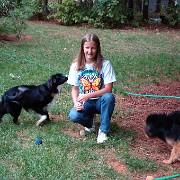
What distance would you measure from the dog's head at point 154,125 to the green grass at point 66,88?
376mm

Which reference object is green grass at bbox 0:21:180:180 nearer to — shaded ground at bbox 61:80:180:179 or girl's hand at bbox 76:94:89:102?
shaded ground at bbox 61:80:180:179

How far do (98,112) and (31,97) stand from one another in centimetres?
114

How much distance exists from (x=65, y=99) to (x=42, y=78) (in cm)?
155

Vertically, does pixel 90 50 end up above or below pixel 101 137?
above

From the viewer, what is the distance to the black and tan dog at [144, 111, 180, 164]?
433 cm

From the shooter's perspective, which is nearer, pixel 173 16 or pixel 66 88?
pixel 66 88

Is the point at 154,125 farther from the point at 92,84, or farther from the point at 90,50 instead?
the point at 90,50

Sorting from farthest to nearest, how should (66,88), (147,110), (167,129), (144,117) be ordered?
1. (66,88)
2. (147,110)
3. (144,117)
4. (167,129)

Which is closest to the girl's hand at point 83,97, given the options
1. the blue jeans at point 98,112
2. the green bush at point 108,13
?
the blue jeans at point 98,112

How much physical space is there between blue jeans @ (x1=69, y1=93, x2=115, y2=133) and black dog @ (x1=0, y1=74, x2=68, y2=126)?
619 mm

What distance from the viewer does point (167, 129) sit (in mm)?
4379

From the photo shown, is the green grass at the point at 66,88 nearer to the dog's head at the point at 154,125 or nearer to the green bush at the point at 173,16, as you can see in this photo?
the dog's head at the point at 154,125

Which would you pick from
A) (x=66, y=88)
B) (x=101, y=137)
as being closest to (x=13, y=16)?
(x=66, y=88)

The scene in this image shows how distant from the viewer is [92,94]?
4.86 m
